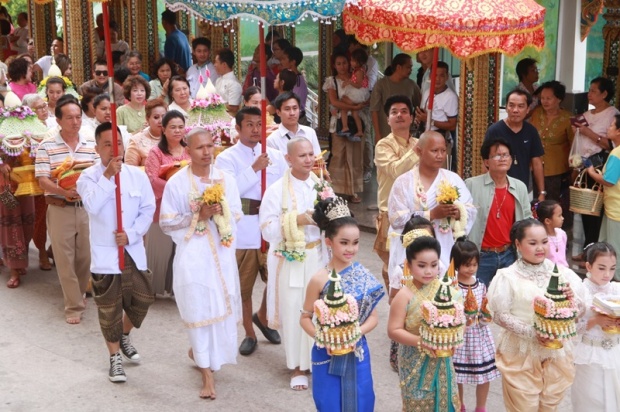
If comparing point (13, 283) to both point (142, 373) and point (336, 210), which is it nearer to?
point (142, 373)

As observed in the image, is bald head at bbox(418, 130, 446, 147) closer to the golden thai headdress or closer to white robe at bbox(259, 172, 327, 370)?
white robe at bbox(259, 172, 327, 370)

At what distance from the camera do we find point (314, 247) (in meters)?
6.77

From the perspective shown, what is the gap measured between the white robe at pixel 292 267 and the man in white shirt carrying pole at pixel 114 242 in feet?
3.02

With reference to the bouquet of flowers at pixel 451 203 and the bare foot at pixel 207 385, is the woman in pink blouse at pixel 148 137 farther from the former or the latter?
the bouquet of flowers at pixel 451 203

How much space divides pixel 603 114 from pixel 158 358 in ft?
16.0

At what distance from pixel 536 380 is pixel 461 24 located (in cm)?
226

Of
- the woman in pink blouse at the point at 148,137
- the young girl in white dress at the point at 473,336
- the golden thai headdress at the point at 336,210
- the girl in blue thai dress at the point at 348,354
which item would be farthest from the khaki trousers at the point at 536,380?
the woman in pink blouse at the point at 148,137

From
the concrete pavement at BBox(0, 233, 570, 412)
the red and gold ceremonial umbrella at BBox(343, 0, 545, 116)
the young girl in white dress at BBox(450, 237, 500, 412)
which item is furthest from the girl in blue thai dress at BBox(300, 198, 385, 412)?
the red and gold ceremonial umbrella at BBox(343, 0, 545, 116)

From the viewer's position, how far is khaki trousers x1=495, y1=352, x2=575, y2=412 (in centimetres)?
574

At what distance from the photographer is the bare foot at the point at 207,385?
6.67m

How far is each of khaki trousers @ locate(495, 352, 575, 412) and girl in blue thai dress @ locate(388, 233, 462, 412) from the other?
555mm

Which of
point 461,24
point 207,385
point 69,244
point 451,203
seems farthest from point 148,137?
point 461,24

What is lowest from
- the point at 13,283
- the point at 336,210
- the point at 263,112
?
the point at 13,283

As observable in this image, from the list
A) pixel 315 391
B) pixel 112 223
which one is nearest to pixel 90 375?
pixel 112 223
